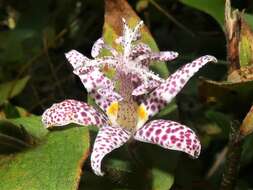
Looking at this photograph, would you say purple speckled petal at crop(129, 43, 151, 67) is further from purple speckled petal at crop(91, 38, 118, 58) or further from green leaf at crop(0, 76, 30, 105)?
green leaf at crop(0, 76, 30, 105)

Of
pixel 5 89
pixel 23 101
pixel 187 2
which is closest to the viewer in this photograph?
pixel 187 2

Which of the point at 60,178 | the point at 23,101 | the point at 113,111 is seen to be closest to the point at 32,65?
the point at 23,101

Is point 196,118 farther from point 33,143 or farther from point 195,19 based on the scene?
point 33,143

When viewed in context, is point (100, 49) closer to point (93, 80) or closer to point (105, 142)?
point (93, 80)

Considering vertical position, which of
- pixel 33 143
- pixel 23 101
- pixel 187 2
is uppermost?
pixel 187 2

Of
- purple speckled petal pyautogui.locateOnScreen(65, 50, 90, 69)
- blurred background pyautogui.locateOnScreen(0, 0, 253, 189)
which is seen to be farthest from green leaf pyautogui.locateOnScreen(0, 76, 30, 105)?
purple speckled petal pyautogui.locateOnScreen(65, 50, 90, 69)

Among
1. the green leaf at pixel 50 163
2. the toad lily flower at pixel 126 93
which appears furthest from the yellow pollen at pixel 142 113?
the green leaf at pixel 50 163

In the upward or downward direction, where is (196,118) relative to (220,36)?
downward

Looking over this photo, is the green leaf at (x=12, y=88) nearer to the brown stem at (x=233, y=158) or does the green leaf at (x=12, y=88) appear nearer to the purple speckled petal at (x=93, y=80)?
the purple speckled petal at (x=93, y=80)
